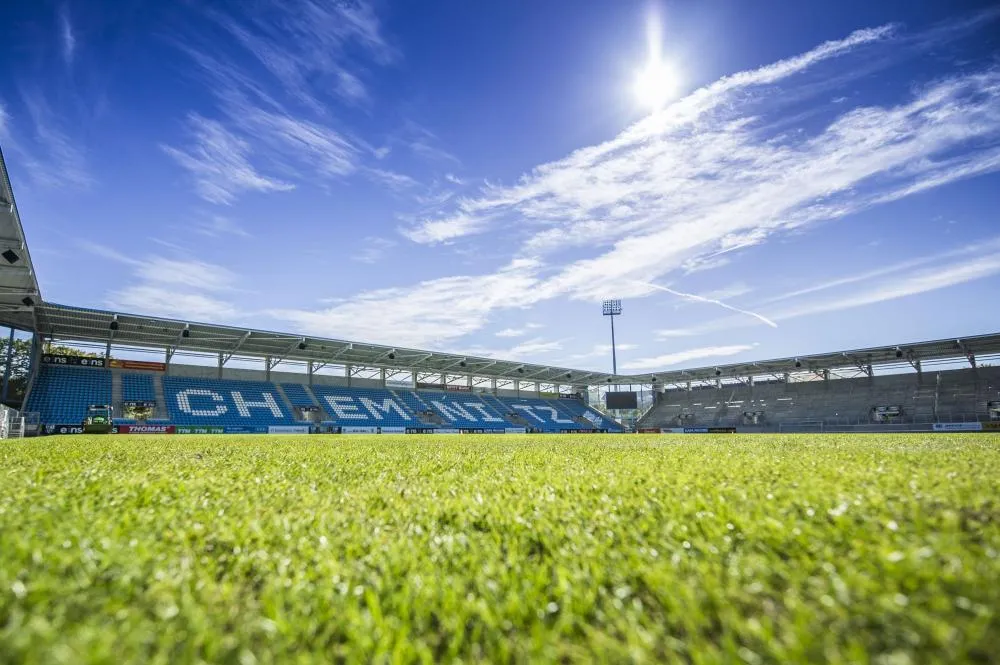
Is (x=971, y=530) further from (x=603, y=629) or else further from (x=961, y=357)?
(x=961, y=357)

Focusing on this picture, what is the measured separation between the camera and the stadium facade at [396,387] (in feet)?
106

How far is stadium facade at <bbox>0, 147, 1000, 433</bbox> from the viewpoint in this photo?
106 ft

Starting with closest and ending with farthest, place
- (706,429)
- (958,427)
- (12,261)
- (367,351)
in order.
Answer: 1. (12,261)
2. (958,427)
3. (367,351)
4. (706,429)

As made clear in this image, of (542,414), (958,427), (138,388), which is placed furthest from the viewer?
(542,414)

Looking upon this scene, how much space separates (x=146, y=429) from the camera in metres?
32.1

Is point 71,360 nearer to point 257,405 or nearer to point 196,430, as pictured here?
point 196,430

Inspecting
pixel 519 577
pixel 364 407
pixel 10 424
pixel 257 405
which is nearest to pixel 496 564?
pixel 519 577

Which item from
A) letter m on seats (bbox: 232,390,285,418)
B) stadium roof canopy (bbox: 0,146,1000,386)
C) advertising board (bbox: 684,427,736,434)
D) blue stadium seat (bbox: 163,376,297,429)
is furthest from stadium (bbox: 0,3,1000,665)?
advertising board (bbox: 684,427,736,434)

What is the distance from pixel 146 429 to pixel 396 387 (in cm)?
2242

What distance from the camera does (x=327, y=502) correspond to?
396 cm

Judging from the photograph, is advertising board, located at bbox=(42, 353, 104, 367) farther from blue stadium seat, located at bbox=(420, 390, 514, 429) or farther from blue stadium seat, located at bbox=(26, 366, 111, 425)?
blue stadium seat, located at bbox=(420, 390, 514, 429)

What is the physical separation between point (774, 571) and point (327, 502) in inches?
129

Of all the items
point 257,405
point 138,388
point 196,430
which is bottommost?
point 196,430

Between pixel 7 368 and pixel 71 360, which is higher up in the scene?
pixel 71 360
